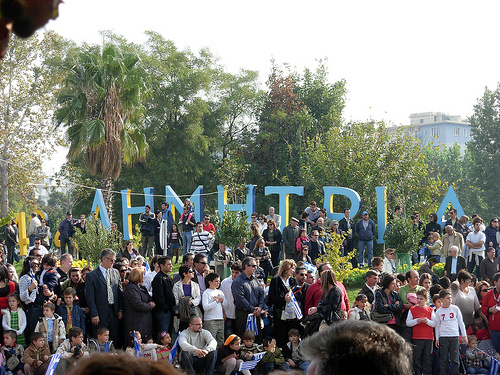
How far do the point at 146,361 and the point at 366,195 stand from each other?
21742 mm

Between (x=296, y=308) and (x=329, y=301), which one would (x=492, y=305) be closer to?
(x=329, y=301)

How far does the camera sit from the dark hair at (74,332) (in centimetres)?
858

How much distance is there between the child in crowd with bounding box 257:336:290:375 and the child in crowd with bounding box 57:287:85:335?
113 inches

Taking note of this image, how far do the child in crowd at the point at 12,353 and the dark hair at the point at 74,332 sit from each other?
957mm

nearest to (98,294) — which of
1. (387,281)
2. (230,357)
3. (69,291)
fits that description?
(69,291)

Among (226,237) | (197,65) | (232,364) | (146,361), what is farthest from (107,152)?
(146,361)

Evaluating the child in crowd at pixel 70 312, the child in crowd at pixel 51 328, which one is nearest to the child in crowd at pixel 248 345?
the child in crowd at pixel 70 312

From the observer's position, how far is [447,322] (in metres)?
9.73

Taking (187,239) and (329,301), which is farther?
(187,239)

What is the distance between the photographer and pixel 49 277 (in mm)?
9750

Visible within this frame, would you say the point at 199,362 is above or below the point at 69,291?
below

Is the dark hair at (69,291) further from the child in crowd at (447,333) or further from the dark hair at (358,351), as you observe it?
the dark hair at (358,351)

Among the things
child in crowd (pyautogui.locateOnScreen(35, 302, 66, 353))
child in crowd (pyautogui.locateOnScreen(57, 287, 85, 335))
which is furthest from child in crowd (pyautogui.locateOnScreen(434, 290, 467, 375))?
child in crowd (pyautogui.locateOnScreen(35, 302, 66, 353))

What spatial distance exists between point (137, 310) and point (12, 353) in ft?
6.32
